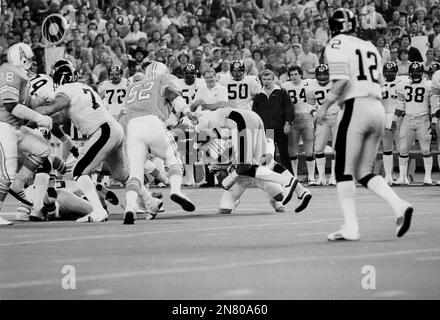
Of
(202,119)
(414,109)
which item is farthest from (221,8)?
(202,119)

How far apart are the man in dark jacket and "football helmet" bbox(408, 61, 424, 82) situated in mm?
2266

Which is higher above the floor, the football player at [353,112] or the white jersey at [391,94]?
the football player at [353,112]

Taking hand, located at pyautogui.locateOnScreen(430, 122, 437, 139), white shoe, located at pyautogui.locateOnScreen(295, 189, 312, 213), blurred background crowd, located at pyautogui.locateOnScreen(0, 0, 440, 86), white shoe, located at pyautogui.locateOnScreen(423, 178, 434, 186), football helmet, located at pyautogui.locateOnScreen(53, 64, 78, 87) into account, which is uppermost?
football helmet, located at pyautogui.locateOnScreen(53, 64, 78, 87)

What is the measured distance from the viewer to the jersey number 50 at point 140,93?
14.1 meters

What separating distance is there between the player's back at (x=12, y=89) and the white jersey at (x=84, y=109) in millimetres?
403

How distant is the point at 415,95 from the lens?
843 inches

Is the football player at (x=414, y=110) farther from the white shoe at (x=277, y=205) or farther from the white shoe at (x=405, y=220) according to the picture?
the white shoe at (x=405, y=220)

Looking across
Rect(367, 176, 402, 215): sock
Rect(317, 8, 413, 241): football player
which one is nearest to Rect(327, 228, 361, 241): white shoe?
Rect(317, 8, 413, 241): football player

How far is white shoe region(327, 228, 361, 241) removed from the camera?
37.0 ft

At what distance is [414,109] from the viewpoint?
843 inches

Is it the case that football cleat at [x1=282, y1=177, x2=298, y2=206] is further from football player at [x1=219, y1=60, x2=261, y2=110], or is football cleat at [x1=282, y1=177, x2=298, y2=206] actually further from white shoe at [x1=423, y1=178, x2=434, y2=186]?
football player at [x1=219, y1=60, x2=261, y2=110]

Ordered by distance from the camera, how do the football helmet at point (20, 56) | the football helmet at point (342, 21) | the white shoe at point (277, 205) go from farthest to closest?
1. the white shoe at point (277, 205)
2. the football helmet at point (20, 56)
3. the football helmet at point (342, 21)

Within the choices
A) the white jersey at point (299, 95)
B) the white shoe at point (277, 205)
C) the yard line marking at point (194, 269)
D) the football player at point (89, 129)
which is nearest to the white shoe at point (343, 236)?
the yard line marking at point (194, 269)

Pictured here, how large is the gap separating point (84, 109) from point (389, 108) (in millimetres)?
8772
